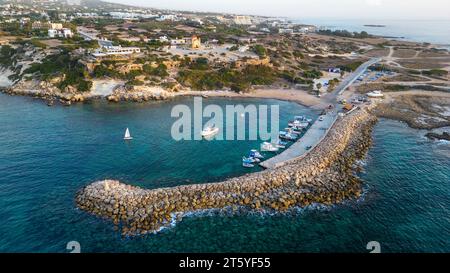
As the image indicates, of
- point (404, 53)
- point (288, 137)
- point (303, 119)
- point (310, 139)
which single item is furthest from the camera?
point (404, 53)

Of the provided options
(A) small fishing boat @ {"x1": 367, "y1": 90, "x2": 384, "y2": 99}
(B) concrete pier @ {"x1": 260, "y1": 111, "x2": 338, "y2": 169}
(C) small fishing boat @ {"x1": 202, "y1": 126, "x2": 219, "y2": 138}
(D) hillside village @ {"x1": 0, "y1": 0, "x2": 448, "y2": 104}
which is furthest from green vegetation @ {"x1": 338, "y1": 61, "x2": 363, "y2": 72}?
(C) small fishing boat @ {"x1": 202, "y1": 126, "x2": 219, "y2": 138}

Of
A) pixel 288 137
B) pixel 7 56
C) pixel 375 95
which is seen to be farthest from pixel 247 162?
pixel 7 56

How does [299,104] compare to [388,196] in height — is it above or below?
above

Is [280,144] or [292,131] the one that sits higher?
[292,131]

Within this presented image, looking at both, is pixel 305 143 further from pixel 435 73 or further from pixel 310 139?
pixel 435 73

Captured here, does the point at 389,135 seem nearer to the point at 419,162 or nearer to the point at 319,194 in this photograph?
the point at 419,162

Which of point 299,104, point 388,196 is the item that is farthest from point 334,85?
point 388,196

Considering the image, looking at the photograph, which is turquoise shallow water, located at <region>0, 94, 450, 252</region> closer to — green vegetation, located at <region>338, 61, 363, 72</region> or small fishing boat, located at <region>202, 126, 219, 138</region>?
small fishing boat, located at <region>202, 126, 219, 138</region>
